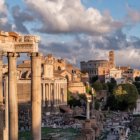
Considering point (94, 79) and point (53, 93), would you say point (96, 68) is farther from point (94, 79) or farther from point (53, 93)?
point (53, 93)

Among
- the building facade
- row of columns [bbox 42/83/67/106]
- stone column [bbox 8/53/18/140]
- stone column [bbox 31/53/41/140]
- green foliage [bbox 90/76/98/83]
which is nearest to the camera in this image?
stone column [bbox 31/53/41/140]

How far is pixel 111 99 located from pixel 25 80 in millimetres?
18788

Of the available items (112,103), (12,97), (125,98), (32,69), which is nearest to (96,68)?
(112,103)

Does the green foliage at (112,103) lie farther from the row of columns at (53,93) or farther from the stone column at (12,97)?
the stone column at (12,97)

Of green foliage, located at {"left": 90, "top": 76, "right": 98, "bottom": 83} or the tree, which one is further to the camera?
green foliage, located at {"left": 90, "top": 76, "right": 98, "bottom": 83}

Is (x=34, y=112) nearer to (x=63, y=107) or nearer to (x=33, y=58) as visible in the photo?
(x=33, y=58)

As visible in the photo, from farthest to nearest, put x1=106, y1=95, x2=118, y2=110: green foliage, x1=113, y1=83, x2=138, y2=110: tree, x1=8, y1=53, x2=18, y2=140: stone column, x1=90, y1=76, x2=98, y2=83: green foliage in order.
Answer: x1=90, y1=76, x2=98, y2=83: green foliage → x1=106, y1=95, x2=118, y2=110: green foliage → x1=113, y1=83, x2=138, y2=110: tree → x1=8, y1=53, x2=18, y2=140: stone column

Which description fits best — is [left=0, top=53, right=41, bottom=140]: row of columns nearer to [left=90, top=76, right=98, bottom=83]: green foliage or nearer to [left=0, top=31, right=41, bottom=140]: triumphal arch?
[left=0, top=31, right=41, bottom=140]: triumphal arch

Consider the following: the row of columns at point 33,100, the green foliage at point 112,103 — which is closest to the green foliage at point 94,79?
the green foliage at point 112,103

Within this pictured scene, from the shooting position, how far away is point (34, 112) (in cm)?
1634

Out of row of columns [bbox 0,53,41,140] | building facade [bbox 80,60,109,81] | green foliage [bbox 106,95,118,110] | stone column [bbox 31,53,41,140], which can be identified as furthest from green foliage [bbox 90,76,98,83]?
stone column [bbox 31,53,41,140]

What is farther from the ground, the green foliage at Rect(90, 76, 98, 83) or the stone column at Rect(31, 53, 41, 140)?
the green foliage at Rect(90, 76, 98, 83)

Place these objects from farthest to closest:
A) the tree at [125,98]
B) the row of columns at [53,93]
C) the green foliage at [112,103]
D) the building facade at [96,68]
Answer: the building facade at [96,68], the green foliage at [112,103], the tree at [125,98], the row of columns at [53,93]

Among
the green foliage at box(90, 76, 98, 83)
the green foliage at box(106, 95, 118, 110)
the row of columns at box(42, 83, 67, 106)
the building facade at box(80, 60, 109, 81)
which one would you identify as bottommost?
the green foliage at box(106, 95, 118, 110)
